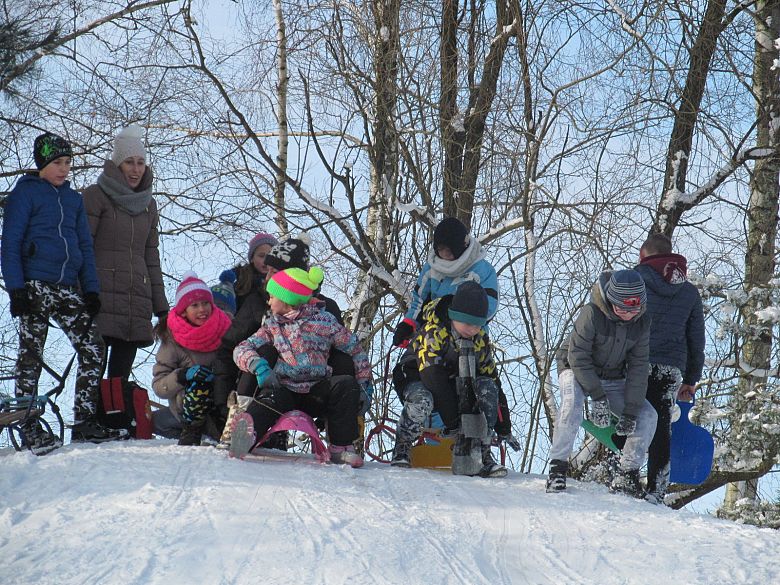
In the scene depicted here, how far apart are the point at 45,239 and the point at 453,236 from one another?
2.55 meters

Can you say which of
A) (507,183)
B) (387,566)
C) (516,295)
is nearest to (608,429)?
(387,566)

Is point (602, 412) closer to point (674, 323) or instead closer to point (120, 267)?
point (674, 323)

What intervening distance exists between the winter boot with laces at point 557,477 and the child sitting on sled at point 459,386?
445mm

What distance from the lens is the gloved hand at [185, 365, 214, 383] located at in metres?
6.12

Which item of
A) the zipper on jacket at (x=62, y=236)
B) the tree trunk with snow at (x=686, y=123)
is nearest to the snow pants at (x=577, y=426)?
the zipper on jacket at (x=62, y=236)

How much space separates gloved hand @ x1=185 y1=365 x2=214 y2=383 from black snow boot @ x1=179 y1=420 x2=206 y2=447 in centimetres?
27

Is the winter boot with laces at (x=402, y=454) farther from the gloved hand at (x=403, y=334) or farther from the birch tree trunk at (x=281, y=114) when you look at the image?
the birch tree trunk at (x=281, y=114)

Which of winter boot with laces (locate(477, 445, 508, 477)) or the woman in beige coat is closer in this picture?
winter boot with laces (locate(477, 445, 508, 477))

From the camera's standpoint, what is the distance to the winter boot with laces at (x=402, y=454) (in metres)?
6.17

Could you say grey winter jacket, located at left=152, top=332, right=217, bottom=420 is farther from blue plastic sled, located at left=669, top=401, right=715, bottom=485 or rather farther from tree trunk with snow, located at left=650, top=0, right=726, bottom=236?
tree trunk with snow, located at left=650, top=0, right=726, bottom=236

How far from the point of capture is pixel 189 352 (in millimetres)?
6367

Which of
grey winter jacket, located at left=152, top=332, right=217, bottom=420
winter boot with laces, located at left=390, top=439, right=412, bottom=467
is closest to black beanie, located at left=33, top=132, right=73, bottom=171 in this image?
grey winter jacket, located at left=152, top=332, right=217, bottom=420

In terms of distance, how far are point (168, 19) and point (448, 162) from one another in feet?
11.0

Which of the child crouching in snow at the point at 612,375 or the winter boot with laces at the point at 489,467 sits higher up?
the child crouching in snow at the point at 612,375
